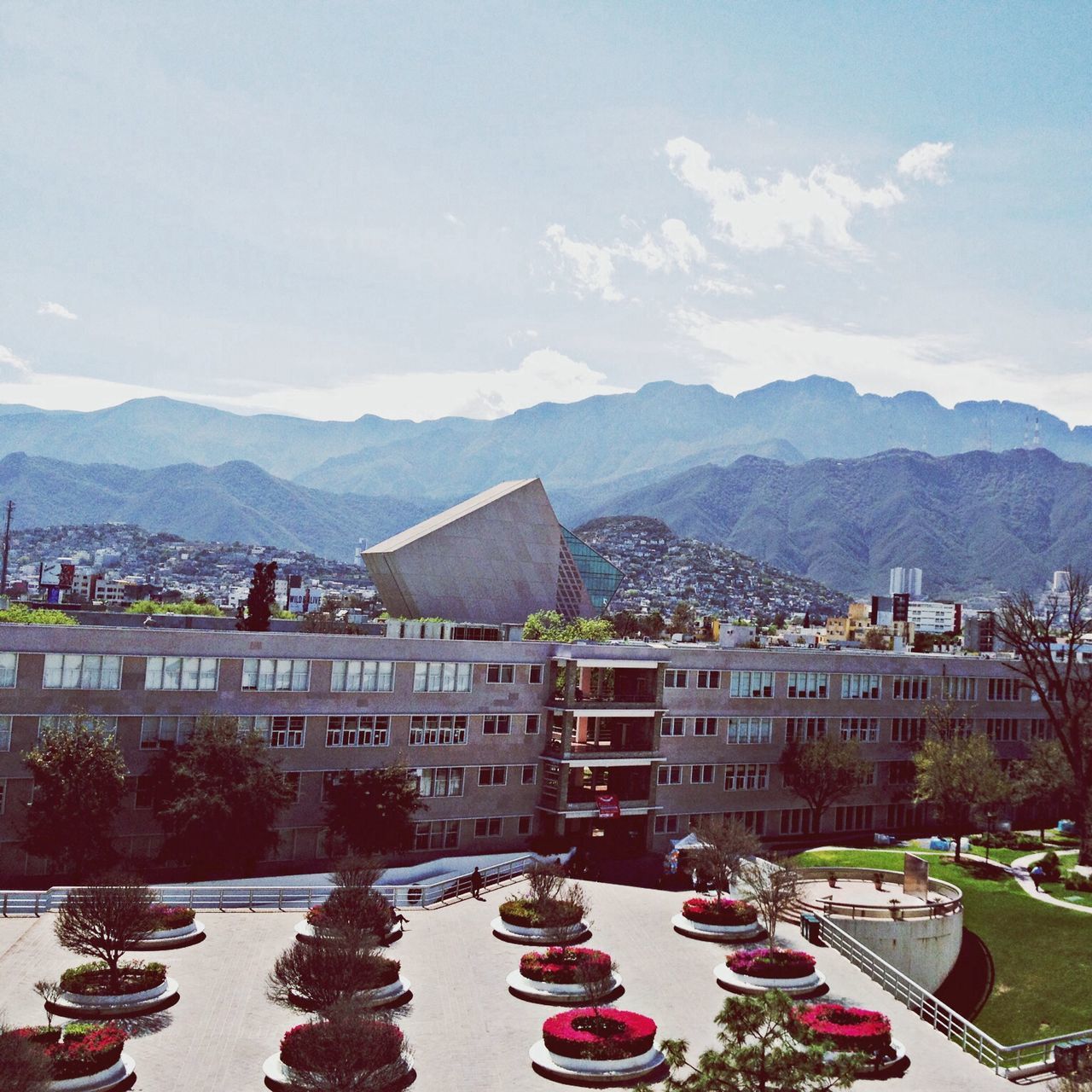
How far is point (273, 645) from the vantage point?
60188 millimetres

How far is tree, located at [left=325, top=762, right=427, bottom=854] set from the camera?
2297 inches

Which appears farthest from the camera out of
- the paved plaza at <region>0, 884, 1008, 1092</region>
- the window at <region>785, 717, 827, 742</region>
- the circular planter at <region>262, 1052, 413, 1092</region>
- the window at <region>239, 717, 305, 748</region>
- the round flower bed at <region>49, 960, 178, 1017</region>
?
the window at <region>785, 717, 827, 742</region>

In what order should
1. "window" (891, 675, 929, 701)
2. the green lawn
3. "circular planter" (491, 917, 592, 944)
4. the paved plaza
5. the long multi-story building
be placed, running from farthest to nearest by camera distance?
1. "window" (891, 675, 929, 701)
2. the long multi-story building
3. the green lawn
4. "circular planter" (491, 917, 592, 944)
5. the paved plaza

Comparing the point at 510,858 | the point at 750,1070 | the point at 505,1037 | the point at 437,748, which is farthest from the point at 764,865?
the point at 750,1070

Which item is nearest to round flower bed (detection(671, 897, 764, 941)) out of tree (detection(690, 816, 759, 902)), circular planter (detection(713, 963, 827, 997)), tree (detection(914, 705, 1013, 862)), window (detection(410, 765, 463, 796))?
tree (detection(690, 816, 759, 902))

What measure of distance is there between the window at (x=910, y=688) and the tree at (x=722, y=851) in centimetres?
3570

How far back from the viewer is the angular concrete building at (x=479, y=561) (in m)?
99.4

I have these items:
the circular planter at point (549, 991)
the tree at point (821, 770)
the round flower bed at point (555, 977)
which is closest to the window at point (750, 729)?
the tree at point (821, 770)

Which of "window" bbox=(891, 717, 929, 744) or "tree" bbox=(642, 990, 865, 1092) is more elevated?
"tree" bbox=(642, 990, 865, 1092)

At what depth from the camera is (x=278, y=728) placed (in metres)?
60.3

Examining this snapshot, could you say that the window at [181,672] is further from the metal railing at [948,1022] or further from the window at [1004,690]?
the window at [1004,690]

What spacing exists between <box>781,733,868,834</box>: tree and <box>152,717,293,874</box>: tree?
122ft

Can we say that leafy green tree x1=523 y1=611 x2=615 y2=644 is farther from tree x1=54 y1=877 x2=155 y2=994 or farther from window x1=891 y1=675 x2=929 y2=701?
tree x1=54 y1=877 x2=155 y2=994

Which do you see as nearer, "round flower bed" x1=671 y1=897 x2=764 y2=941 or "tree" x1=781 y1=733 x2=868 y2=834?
"round flower bed" x1=671 y1=897 x2=764 y2=941
